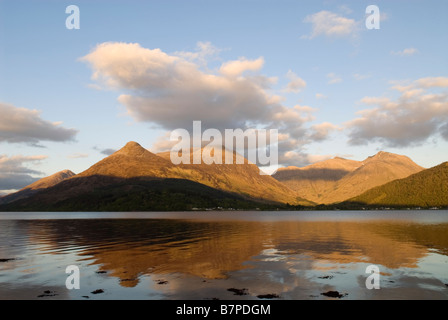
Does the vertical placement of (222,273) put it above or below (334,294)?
below

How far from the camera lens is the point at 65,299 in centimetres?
2741

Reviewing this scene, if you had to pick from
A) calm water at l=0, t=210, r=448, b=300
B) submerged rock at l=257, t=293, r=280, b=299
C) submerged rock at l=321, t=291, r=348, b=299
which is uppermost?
submerged rock at l=321, t=291, r=348, b=299
